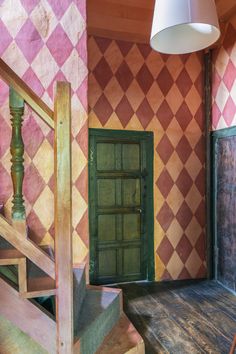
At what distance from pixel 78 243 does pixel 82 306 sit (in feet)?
1.84

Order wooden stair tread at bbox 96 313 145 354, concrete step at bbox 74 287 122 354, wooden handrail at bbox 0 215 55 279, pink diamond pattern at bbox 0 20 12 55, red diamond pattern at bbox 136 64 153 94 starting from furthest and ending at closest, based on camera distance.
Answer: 1. red diamond pattern at bbox 136 64 153 94
2. pink diamond pattern at bbox 0 20 12 55
3. wooden stair tread at bbox 96 313 145 354
4. concrete step at bbox 74 287 122 354
5. wooden handrail at bbox 0 215 55 279

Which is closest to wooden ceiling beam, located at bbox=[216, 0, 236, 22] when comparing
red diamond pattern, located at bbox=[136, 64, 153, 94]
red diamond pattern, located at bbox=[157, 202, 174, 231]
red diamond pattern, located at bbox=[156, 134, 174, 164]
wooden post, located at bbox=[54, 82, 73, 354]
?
red diamond pattern, located at bbox=[136, 64, 153, 94]

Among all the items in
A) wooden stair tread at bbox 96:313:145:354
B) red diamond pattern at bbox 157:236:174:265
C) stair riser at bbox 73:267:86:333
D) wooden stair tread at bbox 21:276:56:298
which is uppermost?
wooden stair tread at bbox 21:276:56:298

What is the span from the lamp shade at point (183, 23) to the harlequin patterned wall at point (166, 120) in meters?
1.77

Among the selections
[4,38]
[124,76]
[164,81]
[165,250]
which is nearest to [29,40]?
[4,38]

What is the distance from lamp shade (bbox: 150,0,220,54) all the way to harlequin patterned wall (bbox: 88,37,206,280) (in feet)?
5.80

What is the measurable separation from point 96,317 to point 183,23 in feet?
5.28

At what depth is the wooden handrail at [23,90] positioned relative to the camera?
1.31 m

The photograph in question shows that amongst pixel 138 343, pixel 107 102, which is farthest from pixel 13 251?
pixel 107 102

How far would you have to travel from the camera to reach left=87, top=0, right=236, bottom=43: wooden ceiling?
2826 millimetres

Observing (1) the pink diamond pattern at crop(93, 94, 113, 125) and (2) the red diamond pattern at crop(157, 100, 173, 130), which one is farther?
(2) the red diamond pattern at crop(157, 100, 173, 130)

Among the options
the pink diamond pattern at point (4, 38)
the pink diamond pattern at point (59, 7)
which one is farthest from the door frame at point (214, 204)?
the pink diamond pattern at point (4, 38)

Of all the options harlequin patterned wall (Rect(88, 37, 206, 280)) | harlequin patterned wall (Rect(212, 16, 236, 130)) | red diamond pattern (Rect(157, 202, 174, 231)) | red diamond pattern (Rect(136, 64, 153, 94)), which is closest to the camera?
harlequin patterned wall (Rect(212, 16, 236, 130))

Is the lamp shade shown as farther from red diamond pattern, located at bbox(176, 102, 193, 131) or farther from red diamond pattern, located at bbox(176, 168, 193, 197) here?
red diamond pattern, located at bbox(176, 168, 193, 197)
